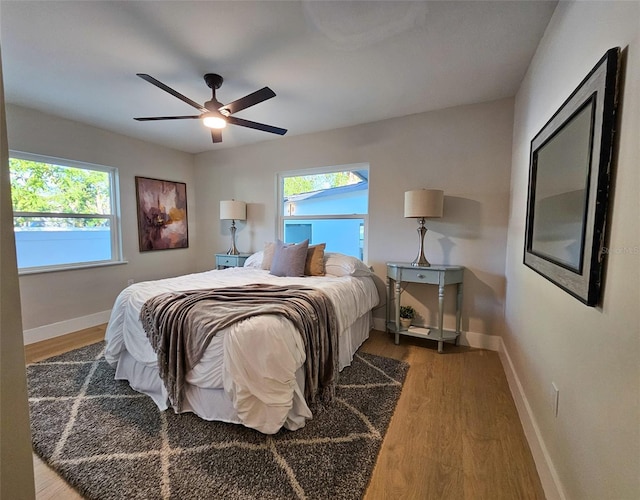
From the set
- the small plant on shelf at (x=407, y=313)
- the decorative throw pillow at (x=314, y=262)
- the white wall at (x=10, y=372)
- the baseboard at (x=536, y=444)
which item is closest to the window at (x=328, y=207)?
the decorative throw pillow at (x=314, y=262)

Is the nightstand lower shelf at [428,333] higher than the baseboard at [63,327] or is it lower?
higher

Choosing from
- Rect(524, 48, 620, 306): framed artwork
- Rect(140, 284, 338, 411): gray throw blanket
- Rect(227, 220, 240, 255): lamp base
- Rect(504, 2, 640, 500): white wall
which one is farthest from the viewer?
Rect(227, 220, 240, 255): lamp base

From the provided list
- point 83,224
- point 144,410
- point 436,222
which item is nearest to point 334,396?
point 144,410

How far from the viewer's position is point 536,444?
4.92 feet

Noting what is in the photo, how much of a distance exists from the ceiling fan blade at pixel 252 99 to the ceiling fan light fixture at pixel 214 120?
0.09 metres

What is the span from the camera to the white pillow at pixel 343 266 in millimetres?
2992

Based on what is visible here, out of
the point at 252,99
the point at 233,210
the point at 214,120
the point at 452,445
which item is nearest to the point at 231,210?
the point at 233,210

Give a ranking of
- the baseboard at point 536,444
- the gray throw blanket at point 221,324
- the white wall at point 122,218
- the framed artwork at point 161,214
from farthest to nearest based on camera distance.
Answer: the framed artwork at point 161,214 → the white wall at point 122,218 → the gray throw blanket at point 221,324 → the baseboard at point 536,444

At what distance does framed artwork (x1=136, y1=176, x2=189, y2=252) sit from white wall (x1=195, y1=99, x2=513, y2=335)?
1.88 metres

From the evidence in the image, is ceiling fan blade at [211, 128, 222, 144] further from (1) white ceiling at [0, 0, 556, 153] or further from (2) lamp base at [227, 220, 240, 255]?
(2) lamp base at [227, 220, 240, 255]

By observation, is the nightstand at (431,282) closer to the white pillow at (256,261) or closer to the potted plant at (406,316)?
the potted plant at (406,316)

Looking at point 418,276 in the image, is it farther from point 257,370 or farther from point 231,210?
point 231,210

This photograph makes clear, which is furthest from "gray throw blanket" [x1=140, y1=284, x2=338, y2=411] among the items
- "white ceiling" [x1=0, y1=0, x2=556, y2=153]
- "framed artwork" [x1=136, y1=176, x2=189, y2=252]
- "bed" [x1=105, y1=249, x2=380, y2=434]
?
"framed artwork" [x1=136, y1=176, x2=189, y2=252]

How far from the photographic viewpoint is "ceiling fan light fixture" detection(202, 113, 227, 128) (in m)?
2.27
